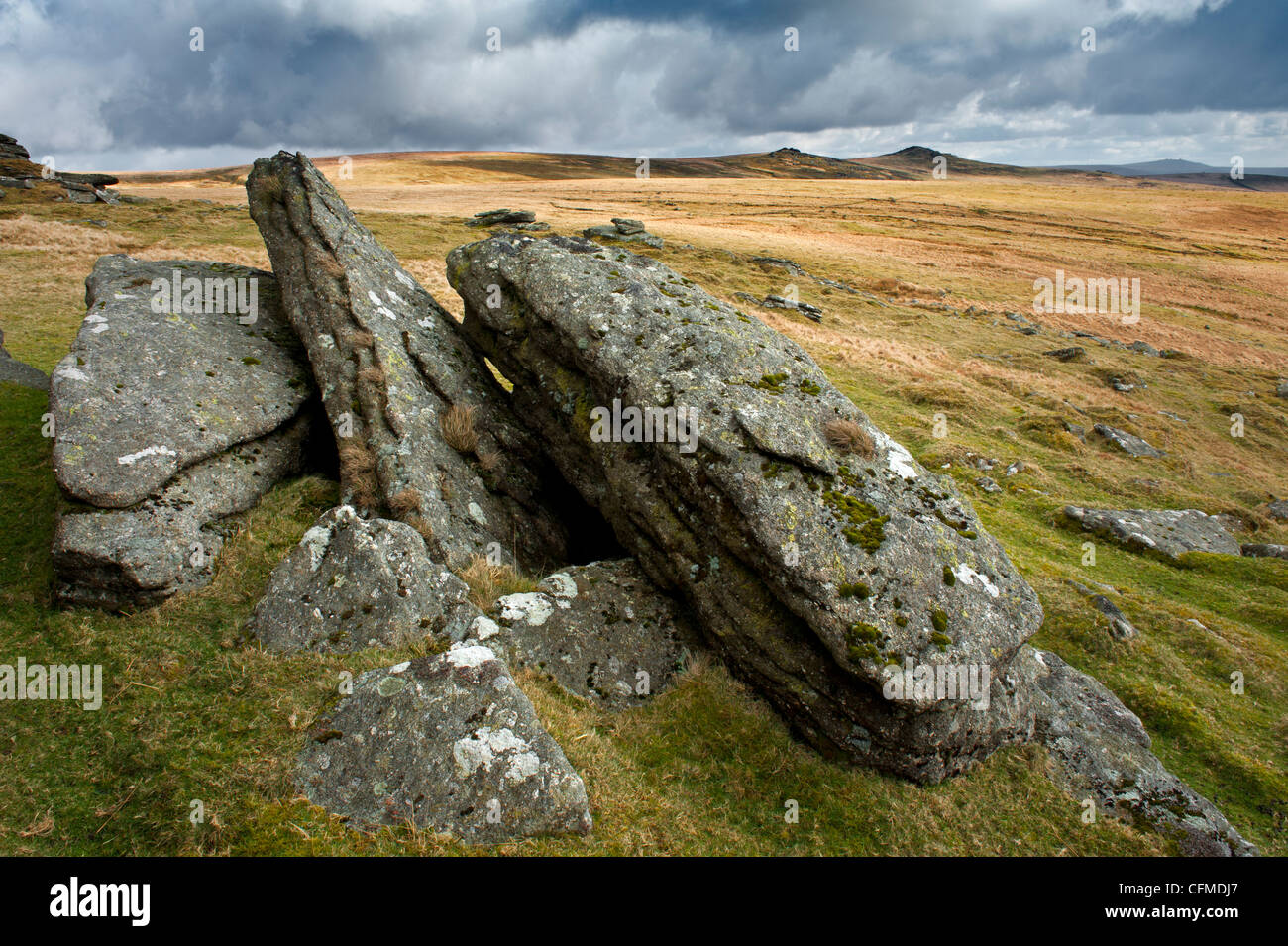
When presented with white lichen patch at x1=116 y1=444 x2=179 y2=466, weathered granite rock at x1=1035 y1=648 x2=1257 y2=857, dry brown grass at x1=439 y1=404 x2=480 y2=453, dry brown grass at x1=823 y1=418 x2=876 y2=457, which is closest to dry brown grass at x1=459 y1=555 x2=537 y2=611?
dry brown grass at x1=439 y1=404 x2=480 y2=453

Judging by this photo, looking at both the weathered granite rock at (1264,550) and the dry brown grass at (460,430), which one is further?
the weathered granite rock at (1264,550)

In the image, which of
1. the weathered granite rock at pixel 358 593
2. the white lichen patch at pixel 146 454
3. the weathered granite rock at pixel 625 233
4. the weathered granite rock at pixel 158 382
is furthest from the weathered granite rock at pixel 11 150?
the weathered granite rock at pixel 358 593

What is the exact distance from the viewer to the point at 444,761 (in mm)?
6824

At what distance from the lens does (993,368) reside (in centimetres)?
3438

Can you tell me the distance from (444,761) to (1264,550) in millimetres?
21217

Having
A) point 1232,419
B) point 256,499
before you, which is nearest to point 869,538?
point 256,499

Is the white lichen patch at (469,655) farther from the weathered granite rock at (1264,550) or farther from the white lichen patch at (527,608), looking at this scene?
the weathered granite rock at (1264,550)

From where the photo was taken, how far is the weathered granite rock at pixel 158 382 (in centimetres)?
920

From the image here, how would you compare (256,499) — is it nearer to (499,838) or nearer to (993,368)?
(499,838)

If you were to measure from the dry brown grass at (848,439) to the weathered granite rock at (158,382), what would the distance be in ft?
31.3

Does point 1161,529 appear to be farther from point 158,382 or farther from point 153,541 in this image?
point 158,382

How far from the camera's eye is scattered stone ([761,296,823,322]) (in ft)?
130

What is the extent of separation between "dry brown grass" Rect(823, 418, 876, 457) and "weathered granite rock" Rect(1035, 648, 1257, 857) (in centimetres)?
398
